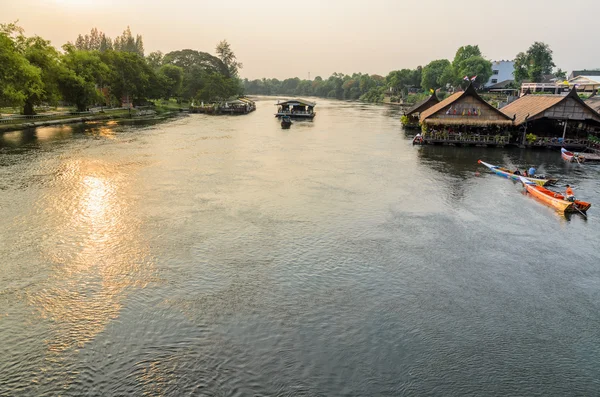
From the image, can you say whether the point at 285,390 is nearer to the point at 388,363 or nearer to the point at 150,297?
the point at 388,363

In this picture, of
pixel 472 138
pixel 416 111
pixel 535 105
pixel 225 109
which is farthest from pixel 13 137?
pixel 535 105

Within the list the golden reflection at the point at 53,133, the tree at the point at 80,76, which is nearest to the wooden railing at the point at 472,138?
the golden reflection at the point at 53,133

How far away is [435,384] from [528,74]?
352 ft

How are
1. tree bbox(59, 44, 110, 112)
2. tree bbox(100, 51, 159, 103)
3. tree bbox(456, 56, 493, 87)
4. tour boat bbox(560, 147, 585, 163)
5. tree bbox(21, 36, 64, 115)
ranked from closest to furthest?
tour boat bbox(560, 147, 585, 163), tree bbox(21, 36, 64, 115), tree bbox(59, 44, 110, 112), tree bbox(100, 51, 159, 103), tree bbox(456, 56, 493, 87)

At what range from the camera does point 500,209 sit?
76.3 feet

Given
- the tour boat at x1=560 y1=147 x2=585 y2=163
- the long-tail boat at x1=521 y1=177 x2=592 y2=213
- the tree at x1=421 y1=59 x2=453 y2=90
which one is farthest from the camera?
the tree at x1=421 y1=59 x2=453 y2=90

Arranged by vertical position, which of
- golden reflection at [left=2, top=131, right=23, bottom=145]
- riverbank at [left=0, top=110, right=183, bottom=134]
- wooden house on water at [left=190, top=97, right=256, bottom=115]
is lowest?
golden reflection at [left=2, top=131, right=23, bottom=145]

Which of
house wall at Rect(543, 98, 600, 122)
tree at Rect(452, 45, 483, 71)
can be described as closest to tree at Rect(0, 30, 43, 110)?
house wall at Rect(543, 98, 600, 122)

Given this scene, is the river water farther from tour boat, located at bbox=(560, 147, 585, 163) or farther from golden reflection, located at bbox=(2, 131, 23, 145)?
golden reflection, located at bbox=(2, 131, 23, 145)

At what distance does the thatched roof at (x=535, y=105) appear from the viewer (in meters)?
39.0

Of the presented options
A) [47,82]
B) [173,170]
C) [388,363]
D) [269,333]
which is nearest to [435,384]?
[388,363]

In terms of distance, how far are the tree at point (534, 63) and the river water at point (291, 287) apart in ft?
260

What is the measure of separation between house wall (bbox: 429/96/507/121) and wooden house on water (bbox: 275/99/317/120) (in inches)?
1409

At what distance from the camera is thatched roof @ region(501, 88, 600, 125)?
3900cm
